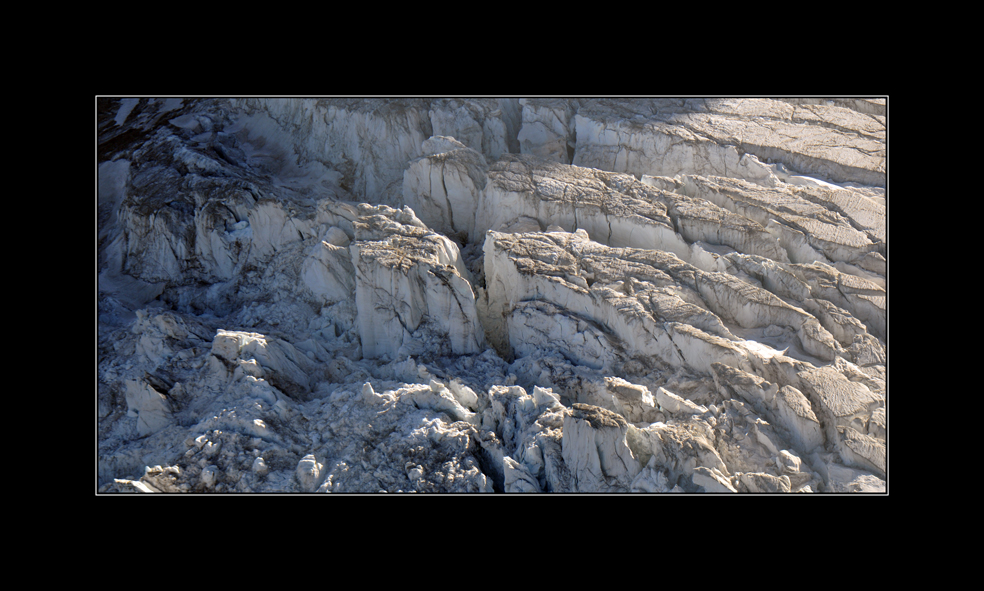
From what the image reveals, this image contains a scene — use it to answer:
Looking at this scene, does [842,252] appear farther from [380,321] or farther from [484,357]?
[380,321]

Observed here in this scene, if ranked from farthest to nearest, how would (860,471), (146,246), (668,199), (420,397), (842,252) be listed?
1. (146,246)
2. (668,199)
3. (842,252)
4. (420,397)
5. (860,471)

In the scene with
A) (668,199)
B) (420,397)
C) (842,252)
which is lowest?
(420,397)

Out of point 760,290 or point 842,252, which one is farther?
point 842,252

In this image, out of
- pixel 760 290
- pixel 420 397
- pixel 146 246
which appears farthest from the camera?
pixel 146 246

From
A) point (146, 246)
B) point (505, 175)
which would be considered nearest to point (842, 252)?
point (505, 175)

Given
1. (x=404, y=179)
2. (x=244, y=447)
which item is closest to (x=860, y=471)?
(x=244, y=447)

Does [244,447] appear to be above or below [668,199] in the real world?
below
